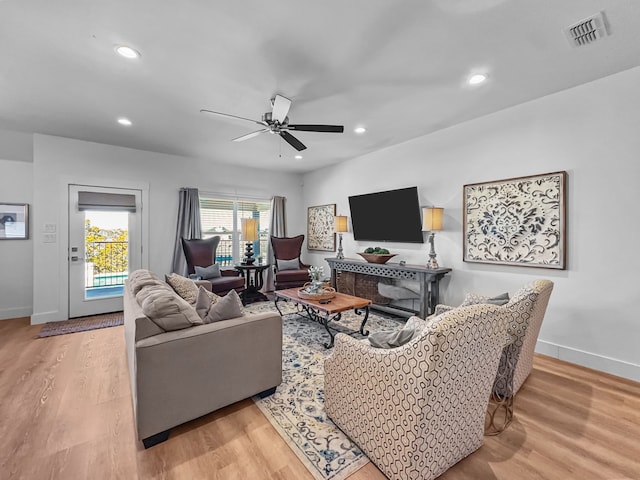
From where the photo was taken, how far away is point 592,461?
1.60 meters

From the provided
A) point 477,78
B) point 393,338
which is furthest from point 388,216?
point 393,338

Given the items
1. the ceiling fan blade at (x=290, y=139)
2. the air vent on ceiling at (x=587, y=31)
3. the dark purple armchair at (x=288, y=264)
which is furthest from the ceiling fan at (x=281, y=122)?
the dark purple armchair at (x=288, y=264)

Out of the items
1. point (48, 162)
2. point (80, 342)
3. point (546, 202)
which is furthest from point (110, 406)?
point (546, 202)

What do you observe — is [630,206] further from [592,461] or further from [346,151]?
[346,151]

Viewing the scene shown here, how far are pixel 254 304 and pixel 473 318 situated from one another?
425 centimetres

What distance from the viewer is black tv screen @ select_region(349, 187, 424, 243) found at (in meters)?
4.21

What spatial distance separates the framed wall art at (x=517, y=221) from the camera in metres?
2.87

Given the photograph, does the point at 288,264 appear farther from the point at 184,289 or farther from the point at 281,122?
the point at 281,122

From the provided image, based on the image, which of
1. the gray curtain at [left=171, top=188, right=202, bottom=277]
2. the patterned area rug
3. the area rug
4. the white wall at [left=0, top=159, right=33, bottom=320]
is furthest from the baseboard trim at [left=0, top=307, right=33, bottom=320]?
the patterned area rug

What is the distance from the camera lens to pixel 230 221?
19.2ft

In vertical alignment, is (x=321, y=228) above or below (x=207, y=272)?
above

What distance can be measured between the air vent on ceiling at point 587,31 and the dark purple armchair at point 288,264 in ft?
14.5

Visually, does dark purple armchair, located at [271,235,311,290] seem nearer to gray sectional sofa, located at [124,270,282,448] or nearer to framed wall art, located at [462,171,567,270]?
framed wall art, located at [462,171,567,270]

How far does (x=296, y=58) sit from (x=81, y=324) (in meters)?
4.55
